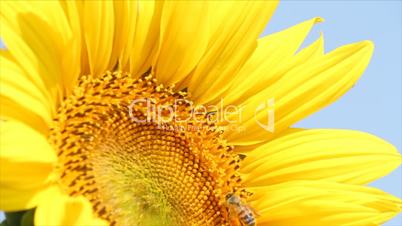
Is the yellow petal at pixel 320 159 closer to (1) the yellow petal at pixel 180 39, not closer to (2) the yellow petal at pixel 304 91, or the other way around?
(2) the yellow petal at pixel 304 91

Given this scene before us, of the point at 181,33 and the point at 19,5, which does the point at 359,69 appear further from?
the point at 19,5

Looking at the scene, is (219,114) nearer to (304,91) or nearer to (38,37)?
(304,91)

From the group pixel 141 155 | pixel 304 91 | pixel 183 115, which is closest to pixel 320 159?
pixel 304 91

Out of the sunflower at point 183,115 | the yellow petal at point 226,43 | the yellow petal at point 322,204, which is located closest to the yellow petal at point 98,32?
the sunflower at point 183,115

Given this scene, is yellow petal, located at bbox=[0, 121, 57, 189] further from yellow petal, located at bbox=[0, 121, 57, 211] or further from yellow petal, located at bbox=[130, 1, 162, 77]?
yellow petal, located at bbox=[130, 1, 162, 77]

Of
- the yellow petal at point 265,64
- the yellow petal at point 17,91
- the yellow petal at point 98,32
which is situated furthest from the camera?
the yellow petal at point 265,64

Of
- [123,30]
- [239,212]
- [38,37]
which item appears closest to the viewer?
[38,37]

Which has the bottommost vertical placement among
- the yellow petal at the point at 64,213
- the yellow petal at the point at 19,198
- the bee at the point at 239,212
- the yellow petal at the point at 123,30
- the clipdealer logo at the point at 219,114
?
the yellow petal at the point at 64,213
